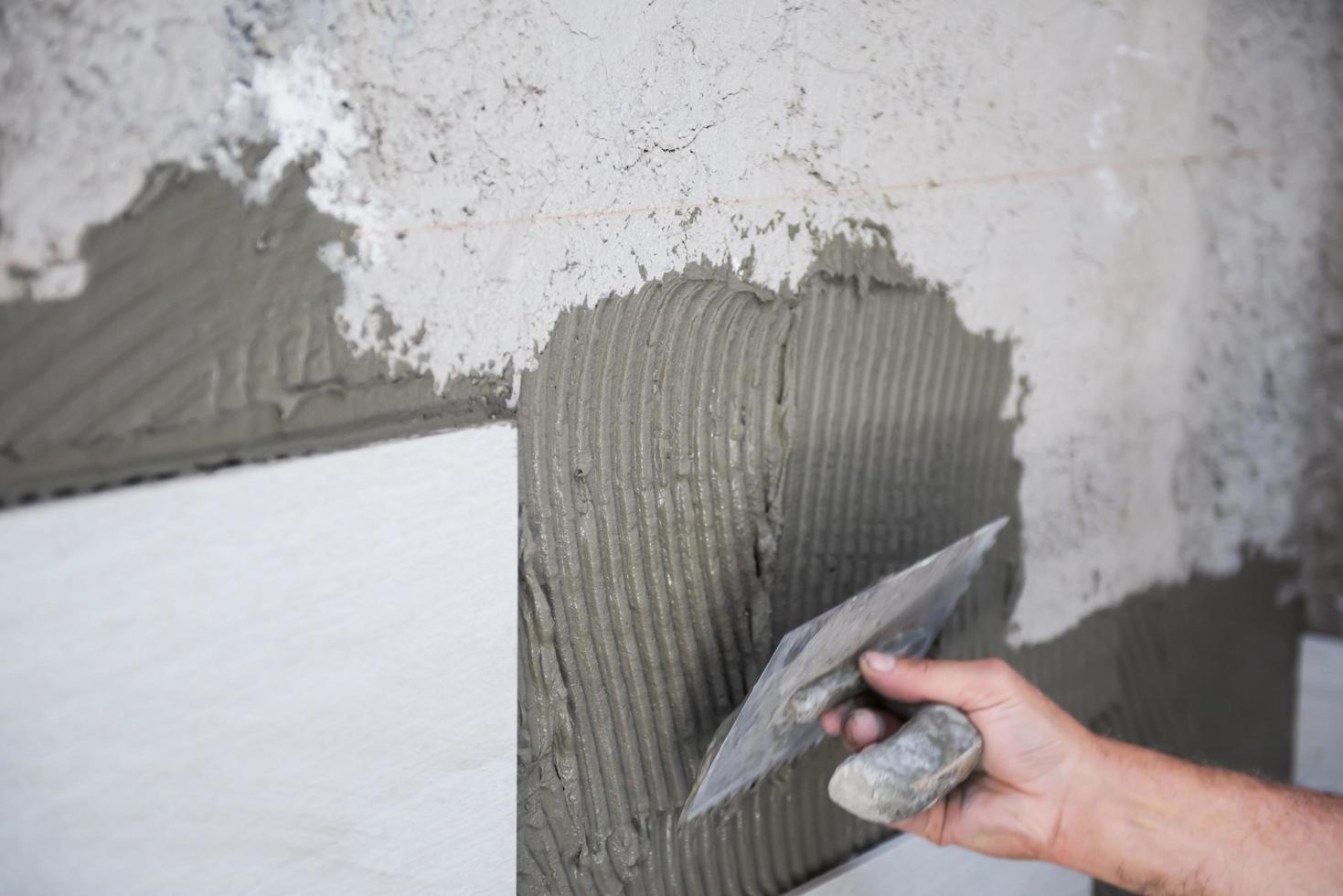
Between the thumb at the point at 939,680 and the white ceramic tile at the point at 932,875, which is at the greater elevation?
the thumb at the point at 939,680

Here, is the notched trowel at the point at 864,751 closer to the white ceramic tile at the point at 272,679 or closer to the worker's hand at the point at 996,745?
the worker's hand at the point at 996,745

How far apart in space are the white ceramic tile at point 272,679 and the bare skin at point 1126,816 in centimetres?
48

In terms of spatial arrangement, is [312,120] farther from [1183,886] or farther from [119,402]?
[1183,886]

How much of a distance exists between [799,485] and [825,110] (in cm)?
44

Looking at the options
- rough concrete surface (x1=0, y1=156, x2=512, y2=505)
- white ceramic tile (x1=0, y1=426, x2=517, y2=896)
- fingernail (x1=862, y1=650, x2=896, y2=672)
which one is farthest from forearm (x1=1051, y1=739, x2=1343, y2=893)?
rough concrete surface (x1=0, y1=156, x2=512, y2=505)

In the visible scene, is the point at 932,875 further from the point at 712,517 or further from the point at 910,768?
the point at 712,517

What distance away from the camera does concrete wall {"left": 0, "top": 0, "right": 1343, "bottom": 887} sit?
0.83 metres

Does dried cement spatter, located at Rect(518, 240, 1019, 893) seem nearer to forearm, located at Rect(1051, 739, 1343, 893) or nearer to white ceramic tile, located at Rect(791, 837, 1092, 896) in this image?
white ceramic tile, located at Rect(791, 837, 1092, 896)

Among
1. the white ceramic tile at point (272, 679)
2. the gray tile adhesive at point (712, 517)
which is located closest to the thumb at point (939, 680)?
the gray tile adhesive at point (712, 517)

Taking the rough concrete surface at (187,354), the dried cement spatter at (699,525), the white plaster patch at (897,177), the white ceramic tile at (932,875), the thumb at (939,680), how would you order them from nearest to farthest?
the rough concrete surface at (187,354) < the white plaster patch at (897,177) < the dried cement spatter at (699,525) < the thumb at (939,680) < the white ceramic tile at (932,875)

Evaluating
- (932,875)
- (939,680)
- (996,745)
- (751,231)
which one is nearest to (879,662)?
(939,680)

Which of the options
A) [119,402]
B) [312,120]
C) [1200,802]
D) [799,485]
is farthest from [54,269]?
[1200,802]

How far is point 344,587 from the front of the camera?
954 millimetres

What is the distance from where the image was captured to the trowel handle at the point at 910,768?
1.18 metres
